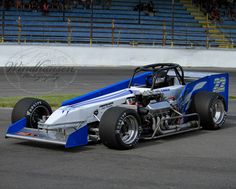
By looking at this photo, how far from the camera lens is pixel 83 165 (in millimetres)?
6730

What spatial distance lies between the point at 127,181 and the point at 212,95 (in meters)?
3.82

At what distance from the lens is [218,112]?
9.71 m

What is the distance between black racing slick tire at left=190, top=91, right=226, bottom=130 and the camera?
922cm

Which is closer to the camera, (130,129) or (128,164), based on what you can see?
(128,164)

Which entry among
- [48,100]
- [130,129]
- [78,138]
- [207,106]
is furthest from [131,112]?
[48,100]

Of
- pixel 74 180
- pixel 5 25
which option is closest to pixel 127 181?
pixel 74 180

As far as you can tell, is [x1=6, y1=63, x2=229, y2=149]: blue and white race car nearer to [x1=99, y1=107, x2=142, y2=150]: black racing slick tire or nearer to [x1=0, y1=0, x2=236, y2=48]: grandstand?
[x1=99, y1=107, x2=142, y2=150]: black racing slick tire

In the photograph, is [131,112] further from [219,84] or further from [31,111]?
[219,84]

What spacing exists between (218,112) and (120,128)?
2.79 metres

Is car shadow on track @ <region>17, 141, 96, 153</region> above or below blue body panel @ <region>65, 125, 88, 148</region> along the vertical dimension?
below

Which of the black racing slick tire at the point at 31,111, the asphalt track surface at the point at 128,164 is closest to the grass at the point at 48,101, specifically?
the asphalt track surface at the point at 128,164

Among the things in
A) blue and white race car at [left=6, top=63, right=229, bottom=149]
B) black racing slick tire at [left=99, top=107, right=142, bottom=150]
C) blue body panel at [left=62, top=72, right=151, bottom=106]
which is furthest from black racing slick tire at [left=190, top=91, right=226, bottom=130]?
black racing slick tire at [left=99, top=107, right=142, bottom=150]

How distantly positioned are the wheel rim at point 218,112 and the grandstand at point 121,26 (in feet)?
53.4

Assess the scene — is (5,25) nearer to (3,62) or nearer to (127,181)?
(3,62)
